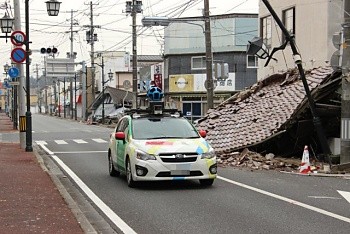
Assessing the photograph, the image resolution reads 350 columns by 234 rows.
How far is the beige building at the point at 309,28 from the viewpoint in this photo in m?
24.0

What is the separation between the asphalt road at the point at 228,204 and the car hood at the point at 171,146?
865 mm

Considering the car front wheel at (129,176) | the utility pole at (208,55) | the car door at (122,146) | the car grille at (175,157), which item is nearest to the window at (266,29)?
the utility pole at (208,55)

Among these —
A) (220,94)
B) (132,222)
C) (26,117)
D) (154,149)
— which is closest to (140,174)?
(154,149)

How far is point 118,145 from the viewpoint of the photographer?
14.0m

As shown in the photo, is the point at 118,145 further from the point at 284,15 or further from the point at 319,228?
the point at 284,15

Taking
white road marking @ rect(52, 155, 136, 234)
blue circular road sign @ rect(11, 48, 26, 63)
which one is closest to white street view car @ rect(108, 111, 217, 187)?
white road marking @ rect(52, 155, 136, 234)

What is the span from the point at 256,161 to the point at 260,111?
3266 mm

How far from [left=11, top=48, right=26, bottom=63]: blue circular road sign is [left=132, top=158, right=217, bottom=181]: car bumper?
460 inches

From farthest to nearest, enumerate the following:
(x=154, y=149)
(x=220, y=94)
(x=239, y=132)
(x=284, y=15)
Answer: (x=220, y=94) < (x=284, y=15) < (x=239, y=132) < (x=154, y=149)

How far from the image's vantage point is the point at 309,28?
83.1ft

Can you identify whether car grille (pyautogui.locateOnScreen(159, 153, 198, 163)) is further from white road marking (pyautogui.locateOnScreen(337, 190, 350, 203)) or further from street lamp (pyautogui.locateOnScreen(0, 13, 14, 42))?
street lamp (pyautogui.locateOnScreen(0, 13, 14, 42))

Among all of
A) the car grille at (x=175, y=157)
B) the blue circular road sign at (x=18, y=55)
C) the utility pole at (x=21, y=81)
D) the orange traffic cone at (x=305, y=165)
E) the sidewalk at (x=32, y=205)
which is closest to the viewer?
the sidewalk at (x=32, y=205)

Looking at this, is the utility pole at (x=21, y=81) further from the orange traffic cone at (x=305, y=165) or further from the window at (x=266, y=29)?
the orange traffic cone at (x=305, y=165)

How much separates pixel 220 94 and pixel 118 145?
121ft
